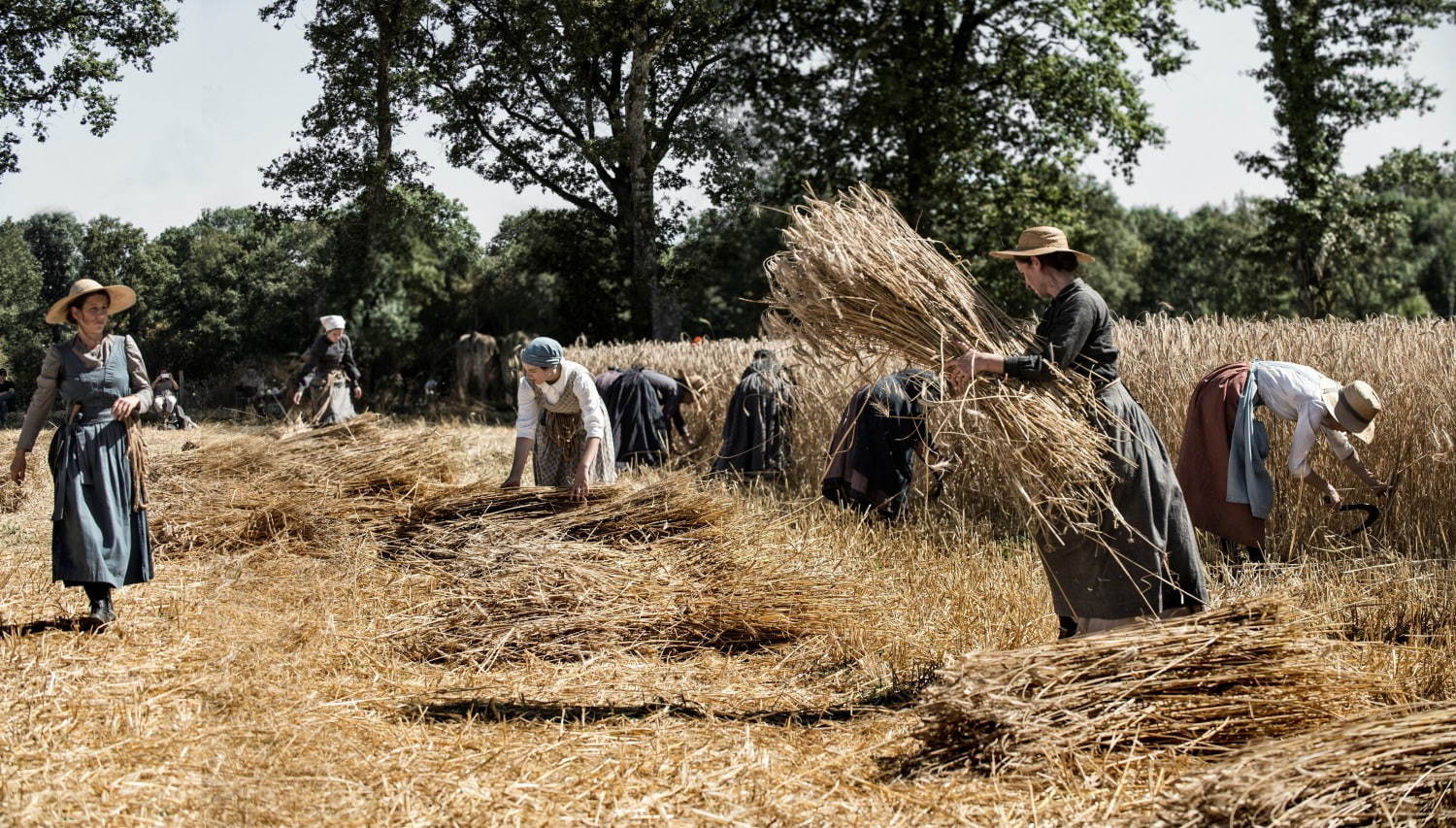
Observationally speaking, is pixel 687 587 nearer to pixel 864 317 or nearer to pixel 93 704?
pixel 864 317

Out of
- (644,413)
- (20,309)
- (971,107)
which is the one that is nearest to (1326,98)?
(971,107)

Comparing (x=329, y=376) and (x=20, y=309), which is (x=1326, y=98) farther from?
(x=20, y=309)

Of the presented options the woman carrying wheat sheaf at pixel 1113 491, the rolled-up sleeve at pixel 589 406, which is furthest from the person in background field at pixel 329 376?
the woman carrying wheat sheaf at pixel 1113 491

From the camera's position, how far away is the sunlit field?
2.73m

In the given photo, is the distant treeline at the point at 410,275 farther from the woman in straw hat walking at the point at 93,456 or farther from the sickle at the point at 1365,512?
the woman in straw hat walking at the point at 93,456

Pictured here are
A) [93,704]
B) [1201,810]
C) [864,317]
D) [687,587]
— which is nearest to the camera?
[1201,810]

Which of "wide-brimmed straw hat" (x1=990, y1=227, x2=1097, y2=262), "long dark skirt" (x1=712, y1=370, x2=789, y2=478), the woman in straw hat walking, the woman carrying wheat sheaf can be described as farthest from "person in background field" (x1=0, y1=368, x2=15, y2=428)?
the woman carrying wheat sheaf

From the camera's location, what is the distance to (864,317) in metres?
3.73

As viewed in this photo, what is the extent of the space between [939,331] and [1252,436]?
227 centimetres

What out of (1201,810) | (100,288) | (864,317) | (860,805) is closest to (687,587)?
(864,317)

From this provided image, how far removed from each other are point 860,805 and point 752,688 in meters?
1.06

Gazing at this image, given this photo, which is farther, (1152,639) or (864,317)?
(864,317)

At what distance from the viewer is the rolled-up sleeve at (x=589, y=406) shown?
544 centimetres

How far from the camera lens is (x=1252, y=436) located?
5.09 m
